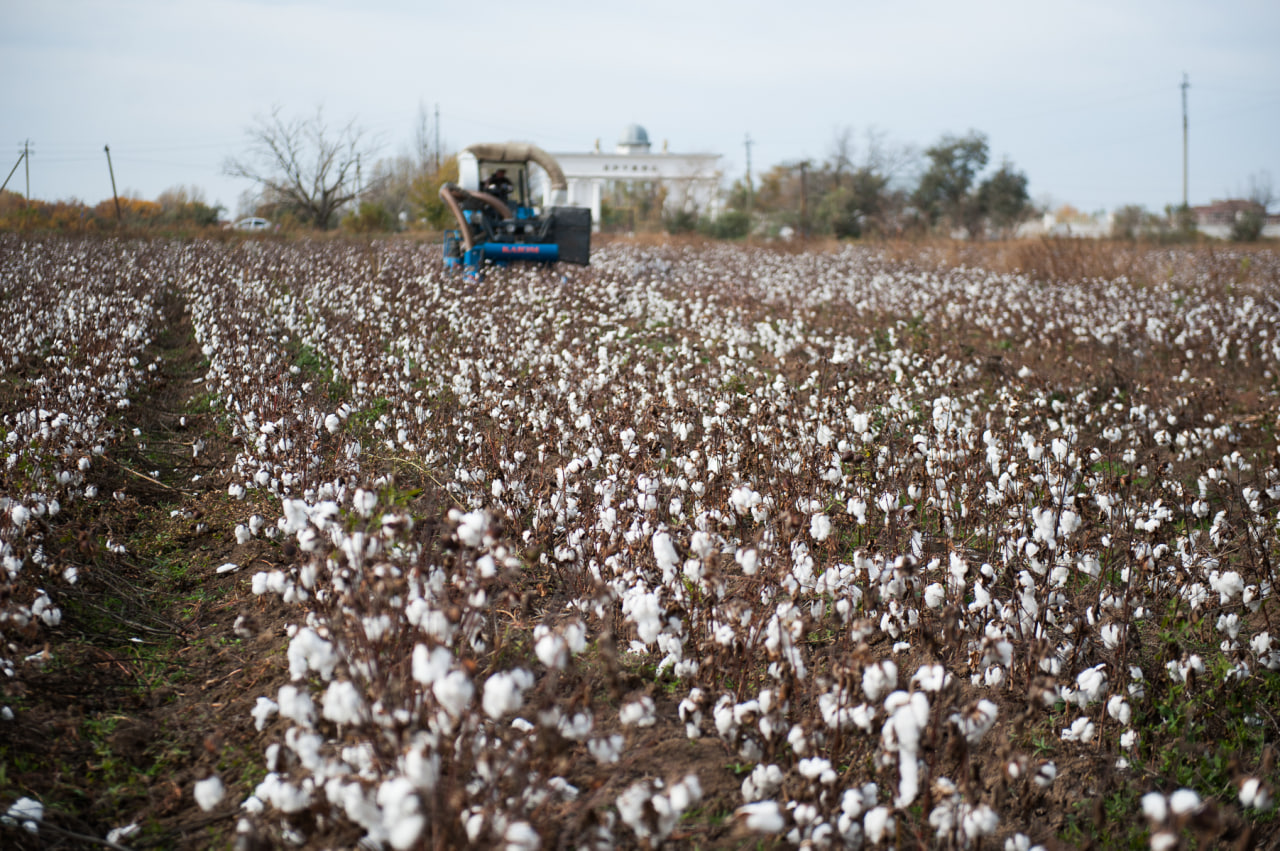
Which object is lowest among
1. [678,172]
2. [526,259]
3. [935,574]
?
[935,574]

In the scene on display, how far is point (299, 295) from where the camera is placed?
39.2ft

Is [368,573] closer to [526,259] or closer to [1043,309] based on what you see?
[1043,309]

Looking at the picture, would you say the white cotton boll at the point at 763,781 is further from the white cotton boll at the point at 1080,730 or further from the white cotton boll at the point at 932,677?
the white cotton boll at the point at 1080,730

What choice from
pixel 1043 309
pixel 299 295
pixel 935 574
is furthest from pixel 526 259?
pixel 935 574

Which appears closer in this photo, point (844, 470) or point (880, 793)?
point (880, 793)

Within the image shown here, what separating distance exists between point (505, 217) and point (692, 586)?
13179 mm

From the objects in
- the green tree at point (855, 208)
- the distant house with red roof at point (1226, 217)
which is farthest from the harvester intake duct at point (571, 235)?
the distant house with red roof at point (1226, 217)

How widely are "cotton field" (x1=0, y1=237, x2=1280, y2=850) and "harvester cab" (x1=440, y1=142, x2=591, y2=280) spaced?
6084 millimetres

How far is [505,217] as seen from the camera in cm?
1617

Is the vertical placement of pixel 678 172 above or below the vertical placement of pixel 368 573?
above

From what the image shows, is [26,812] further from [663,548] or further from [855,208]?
[855,208]

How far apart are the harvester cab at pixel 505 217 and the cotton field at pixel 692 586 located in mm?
6084

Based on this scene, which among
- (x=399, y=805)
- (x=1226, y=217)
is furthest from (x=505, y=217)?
(x=1226, y=217)

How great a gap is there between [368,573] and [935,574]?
109 inches
